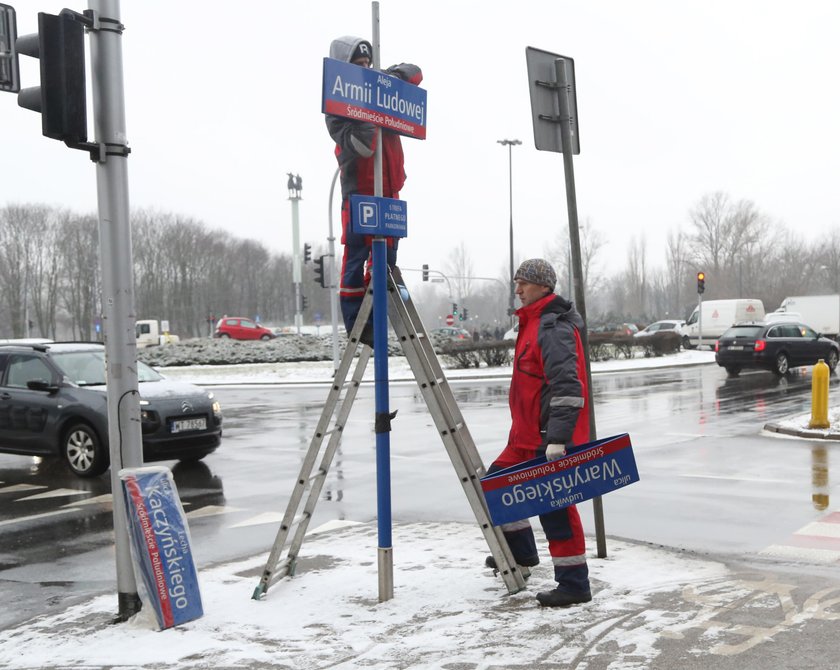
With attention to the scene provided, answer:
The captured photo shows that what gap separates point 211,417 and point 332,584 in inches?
255

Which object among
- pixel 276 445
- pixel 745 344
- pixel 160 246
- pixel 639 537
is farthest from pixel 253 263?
pixel 639 537

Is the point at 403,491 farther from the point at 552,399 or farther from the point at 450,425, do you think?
the point at 552,399

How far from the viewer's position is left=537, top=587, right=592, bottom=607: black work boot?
→ 16.3ft

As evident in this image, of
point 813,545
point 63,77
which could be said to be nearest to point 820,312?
point 813,545

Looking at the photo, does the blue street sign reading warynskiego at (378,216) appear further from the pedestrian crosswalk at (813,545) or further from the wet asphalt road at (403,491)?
the pedestrian crosswalk at (813,545)

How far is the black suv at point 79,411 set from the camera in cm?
1109

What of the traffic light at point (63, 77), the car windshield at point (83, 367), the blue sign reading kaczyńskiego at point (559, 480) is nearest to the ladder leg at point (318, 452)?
the blue sign reading kaczyńskiego at point (559, 480)

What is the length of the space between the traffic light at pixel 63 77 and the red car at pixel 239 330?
2233 inches

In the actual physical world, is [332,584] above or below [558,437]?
below

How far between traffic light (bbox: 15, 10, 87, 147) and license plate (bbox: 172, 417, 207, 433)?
264 inches

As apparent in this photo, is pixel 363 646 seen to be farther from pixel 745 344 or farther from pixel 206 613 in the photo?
pixel 745 344

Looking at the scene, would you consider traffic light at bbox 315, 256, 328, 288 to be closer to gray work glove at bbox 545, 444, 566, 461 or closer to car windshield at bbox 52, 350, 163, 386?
car windshield at bbox 52, 350, 163, 386

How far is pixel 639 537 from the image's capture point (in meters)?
7.26

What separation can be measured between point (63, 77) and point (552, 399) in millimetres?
3074
